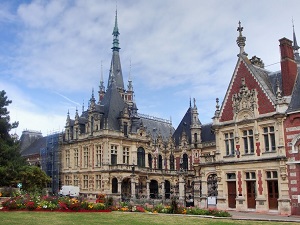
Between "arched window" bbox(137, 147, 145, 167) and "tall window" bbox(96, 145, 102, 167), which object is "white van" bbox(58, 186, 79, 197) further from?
"arched window" bbox(137, 147, 145, 167)

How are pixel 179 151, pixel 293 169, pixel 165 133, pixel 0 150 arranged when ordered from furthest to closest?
pixel 165 133 < pixel 179 151 < pixel 0 150 < pixel 293 169

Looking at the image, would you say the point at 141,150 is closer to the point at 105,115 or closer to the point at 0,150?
the point at 105,115

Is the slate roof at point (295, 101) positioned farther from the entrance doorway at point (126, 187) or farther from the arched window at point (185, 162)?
the arched window at point (185, 162)

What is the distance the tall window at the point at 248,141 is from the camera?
3228 cm

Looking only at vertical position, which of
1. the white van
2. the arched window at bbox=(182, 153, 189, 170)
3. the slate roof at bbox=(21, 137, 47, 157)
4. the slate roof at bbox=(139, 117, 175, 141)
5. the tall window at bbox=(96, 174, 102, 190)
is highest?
the slate roof at bbox=(139, 117, 175, 141)

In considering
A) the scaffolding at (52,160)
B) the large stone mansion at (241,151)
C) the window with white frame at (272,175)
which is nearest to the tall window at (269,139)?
the large stone mansion at (241,151)

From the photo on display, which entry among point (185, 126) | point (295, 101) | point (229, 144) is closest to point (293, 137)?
point (295, 101)

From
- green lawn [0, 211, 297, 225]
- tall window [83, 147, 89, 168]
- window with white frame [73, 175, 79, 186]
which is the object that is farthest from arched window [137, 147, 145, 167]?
green lawn [0, 211, 297, 225]

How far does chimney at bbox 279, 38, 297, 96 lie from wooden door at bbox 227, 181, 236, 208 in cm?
895

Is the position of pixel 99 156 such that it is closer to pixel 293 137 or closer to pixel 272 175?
pixel 272 175

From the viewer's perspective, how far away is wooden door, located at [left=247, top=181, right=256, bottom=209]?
31688mm

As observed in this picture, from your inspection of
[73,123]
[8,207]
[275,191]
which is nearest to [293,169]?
[275,191]

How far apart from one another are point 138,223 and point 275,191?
15826mm

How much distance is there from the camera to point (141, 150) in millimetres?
58312
